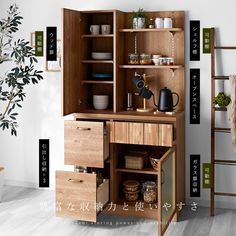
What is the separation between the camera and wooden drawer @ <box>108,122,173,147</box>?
3.77 metres

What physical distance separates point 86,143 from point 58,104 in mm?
956

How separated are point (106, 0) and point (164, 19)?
66cm

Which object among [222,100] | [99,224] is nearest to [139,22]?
[222,100]

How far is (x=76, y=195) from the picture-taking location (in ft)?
12.3

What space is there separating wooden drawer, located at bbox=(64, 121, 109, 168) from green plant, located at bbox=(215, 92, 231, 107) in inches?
39.4

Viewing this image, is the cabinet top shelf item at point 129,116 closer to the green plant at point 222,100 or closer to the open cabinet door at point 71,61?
the open cabinet door at point 71,61

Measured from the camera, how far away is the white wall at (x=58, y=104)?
411 cm

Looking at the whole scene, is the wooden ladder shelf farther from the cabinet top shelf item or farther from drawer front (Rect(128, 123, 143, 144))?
drawer front (Rect(128, 123, 143, 144))

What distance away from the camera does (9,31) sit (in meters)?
4.58

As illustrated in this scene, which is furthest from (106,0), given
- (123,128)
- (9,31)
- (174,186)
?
(174,186)

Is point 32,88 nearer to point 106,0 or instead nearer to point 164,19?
point 106,0

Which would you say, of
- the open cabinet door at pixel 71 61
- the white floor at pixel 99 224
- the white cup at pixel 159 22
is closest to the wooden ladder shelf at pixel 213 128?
the white floor at pixel 99 224

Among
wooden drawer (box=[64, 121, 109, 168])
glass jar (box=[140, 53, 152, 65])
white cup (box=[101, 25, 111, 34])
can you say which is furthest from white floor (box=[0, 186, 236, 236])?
white cup (box=[101, 25, 111, 34])

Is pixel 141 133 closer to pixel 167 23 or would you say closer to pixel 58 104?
pixel 167 23
